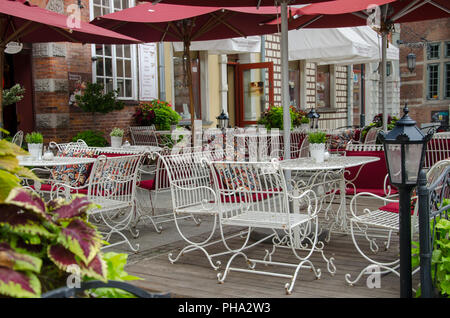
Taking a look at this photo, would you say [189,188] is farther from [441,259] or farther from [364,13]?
[364,13]

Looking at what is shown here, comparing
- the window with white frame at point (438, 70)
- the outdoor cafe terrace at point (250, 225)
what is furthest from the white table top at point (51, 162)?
the window with white frame at point (438, 70)

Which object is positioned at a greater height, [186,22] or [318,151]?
[186,22]

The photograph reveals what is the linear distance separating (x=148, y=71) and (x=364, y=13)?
4954 mm

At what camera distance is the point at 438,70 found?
2828 cm

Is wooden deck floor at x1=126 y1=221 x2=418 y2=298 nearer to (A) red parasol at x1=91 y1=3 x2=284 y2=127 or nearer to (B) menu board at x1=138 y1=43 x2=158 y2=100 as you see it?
(A) red parasol at x1=91 y1=3 x2=284 y2=127

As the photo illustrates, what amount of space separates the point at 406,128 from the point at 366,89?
19.0m

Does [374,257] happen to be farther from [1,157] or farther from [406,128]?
[1,157]

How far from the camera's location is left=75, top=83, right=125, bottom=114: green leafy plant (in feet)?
30.1

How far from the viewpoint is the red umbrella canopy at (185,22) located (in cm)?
705

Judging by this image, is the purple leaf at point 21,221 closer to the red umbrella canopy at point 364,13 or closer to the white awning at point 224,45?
the red umbrella canopy at point 364,13

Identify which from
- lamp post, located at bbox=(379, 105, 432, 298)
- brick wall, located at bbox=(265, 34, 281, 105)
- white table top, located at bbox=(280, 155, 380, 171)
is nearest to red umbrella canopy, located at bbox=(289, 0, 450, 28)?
white table top, located at bbox=(280, 155, 380, 171)

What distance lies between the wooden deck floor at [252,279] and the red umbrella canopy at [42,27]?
289 centimetres

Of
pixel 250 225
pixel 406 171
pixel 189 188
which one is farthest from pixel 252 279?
pixel 406 171

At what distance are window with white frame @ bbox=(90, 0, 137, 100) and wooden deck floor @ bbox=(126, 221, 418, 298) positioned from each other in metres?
5.79
